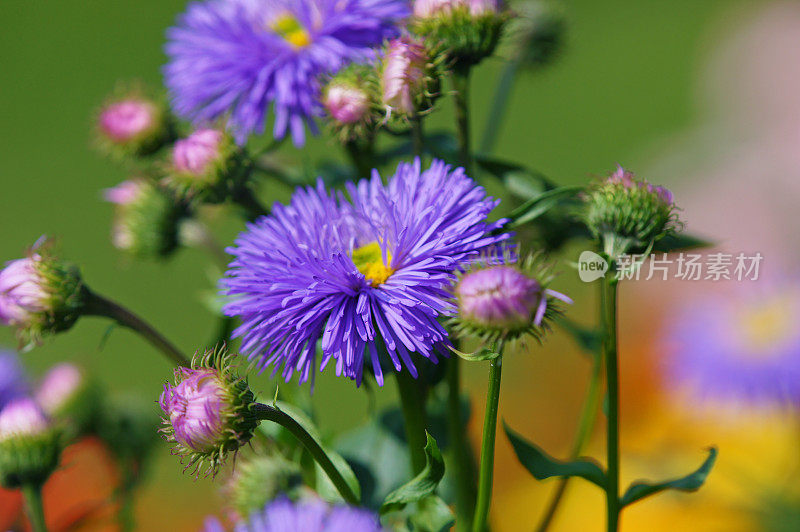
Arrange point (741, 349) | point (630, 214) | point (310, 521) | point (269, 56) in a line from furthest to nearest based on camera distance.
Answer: point (741, 349), point (269, 56), point (630, 214), point (310, 521)

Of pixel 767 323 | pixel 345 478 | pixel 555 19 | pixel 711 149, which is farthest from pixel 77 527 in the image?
pixel 711 149

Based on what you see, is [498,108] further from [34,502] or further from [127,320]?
[34,502]

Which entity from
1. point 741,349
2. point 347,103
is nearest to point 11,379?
point 347,103

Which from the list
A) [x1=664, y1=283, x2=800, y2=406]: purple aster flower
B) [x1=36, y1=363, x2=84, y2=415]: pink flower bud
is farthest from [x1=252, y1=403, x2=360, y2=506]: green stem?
[x1=664, y1=283, x2=800, y2=406]: purple aster flower

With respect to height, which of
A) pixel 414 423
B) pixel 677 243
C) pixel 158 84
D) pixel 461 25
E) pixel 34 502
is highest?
pixel 158 84

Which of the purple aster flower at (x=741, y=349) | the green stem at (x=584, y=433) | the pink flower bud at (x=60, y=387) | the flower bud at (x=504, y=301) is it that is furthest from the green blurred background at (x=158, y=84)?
the flower bud at (x=504, y=301)

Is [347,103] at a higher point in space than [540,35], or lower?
lower

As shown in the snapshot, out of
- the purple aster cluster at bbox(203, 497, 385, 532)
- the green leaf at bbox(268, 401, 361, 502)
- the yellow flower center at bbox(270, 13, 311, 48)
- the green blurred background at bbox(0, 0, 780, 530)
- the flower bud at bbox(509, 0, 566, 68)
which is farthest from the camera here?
the green blurred background at bbox(0, 0, 780, 530)

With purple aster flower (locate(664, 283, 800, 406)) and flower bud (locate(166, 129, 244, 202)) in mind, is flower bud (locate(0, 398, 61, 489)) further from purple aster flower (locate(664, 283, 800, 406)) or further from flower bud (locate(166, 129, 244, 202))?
purple aster flower (locate(664, 283, 800, 406))
